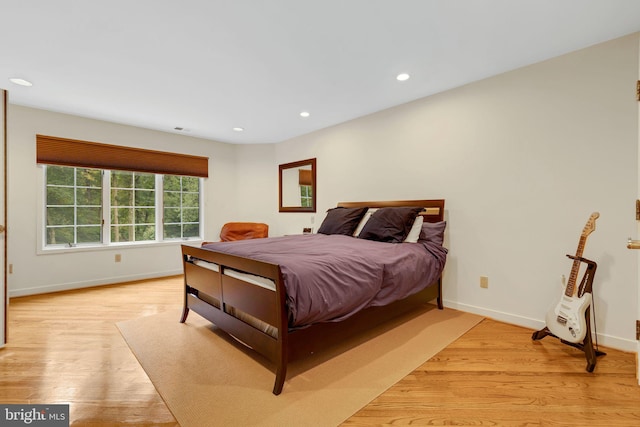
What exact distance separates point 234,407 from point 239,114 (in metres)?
3.32

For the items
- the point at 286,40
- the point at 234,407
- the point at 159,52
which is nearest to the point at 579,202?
the point at 286,40

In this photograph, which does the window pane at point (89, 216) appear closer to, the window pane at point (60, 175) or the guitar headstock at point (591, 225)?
the window pane at point (60, 175)

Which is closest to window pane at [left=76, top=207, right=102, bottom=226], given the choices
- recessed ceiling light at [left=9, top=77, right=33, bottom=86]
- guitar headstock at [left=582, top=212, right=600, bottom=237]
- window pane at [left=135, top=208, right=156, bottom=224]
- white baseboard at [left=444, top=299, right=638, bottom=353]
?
window pane at [left=135, top=208, right=156, bottom=224]

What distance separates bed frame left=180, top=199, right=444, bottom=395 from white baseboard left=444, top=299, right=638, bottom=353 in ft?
1.66

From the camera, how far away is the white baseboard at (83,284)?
11.6 ft

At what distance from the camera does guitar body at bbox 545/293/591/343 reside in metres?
1.96

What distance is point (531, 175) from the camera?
2.58 meters

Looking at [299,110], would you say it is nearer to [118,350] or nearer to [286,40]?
[286,40]

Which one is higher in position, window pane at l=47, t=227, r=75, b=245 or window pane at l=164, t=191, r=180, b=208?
window pane at l=164, t=191, r=180, b=208

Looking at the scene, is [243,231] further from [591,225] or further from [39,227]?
[591,225]

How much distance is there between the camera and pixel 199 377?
1837mm

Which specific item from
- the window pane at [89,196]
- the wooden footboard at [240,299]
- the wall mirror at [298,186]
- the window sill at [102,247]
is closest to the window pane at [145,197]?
the window pane at [89,196]

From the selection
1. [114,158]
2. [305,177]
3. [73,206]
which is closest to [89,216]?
[73,206]

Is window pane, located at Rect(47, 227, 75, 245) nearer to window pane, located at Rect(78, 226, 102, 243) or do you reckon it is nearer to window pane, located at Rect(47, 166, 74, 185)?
window pane, located at Rect(78, 226, 102, 243)
